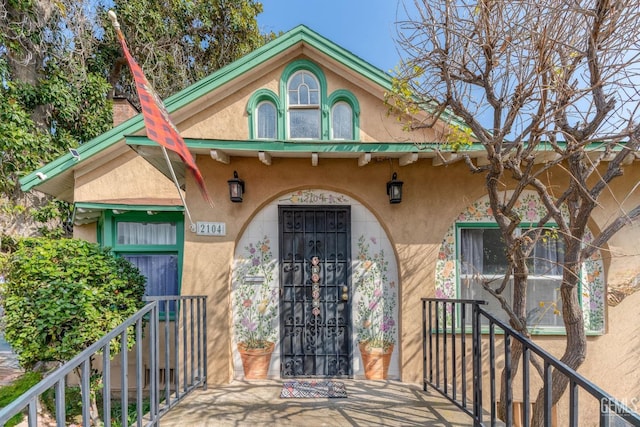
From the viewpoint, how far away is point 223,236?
4172 millimetres

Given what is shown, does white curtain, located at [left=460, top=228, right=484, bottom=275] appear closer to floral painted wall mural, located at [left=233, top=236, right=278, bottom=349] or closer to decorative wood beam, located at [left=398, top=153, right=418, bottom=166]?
decorative wood beam, located at [left=398, top=153, right=418, bottom=166]

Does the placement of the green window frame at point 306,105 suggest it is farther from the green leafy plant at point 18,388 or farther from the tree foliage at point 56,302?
the green leafy plant at point 18,388

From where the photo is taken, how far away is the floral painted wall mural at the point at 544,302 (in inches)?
167

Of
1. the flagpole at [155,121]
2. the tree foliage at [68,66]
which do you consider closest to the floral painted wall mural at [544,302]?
the flagpole at [155,121]

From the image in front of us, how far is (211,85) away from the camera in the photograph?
184 inches

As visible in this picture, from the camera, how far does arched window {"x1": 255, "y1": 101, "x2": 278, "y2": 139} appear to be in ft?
15.4

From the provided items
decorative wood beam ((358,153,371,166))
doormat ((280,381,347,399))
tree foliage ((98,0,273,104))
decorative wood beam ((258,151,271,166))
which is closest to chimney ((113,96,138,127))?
tree foliage ((98,0,273,104))

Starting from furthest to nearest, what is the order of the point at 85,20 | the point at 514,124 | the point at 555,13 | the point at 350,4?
the point at 85,20 < the point at 350,4 < the point at 514,124 < the point at 555,13

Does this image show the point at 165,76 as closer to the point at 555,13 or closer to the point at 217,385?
the point at 217,385

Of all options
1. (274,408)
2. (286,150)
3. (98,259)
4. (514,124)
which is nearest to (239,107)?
(286,150)

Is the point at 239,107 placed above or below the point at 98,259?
above

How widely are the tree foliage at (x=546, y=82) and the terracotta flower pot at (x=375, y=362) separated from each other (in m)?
1.54

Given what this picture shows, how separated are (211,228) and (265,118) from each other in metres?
1.72

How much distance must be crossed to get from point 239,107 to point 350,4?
1.98 m
